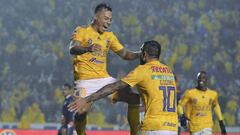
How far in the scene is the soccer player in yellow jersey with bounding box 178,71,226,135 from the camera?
11.0 m

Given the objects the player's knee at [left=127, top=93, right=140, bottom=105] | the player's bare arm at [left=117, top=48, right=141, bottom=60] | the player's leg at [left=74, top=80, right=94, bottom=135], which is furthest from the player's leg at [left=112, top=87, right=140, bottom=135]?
the player's bare arm at [left=117, top=48, right=141, bottom=60]

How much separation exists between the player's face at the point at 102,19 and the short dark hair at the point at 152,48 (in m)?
1.43

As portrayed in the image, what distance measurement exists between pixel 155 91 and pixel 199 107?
511 centimetres

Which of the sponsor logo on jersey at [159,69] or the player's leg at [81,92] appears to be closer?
the sponsor logo on jersey at [159,69]

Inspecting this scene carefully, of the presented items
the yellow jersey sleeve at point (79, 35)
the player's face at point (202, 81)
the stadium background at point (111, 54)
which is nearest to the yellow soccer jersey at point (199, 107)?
the player's face at point (202, 81)

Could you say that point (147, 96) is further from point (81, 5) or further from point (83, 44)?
point (81, 5)

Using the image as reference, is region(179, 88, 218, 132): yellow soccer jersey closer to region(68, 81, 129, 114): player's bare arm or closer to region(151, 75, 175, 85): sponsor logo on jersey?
region(151, 75, 175, 85): sponsor logo on jersey

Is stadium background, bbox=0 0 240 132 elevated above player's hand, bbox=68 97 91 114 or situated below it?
above

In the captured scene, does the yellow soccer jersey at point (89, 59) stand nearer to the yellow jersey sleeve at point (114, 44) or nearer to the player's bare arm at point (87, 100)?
the yellow jersey sleeve at point (114, 44)

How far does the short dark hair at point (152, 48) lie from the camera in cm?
628

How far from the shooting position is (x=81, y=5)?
64.7 ft

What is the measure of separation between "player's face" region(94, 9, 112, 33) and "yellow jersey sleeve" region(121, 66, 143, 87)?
5.23 ft

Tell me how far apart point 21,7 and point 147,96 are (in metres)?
13.9

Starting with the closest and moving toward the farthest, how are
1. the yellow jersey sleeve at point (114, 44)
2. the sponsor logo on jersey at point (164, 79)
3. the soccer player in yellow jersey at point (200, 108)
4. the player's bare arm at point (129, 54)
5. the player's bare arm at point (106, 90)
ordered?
the player's bare arm at point (106, 90) < the sponsor logo on jersey at point (164, 79) < the player's bare arm at point (129, 54) < the yellow jersey sleeve at point (114, 44) < the soccer player in yellow jersey at point (200, 108)
